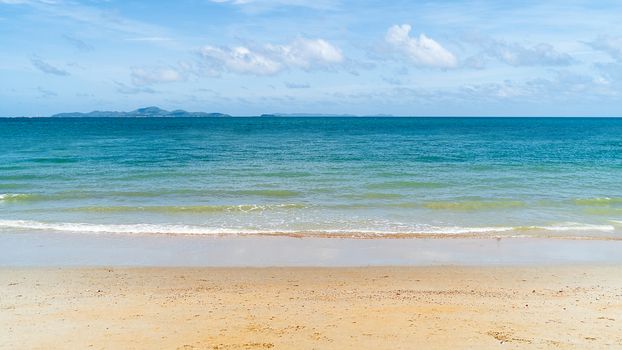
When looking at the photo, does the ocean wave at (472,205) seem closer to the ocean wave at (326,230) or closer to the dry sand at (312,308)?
the ocean wave at (326,230)

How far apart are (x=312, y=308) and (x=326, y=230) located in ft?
25.2

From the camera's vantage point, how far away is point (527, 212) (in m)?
20.4

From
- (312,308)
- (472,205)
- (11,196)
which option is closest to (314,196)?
(472,205)

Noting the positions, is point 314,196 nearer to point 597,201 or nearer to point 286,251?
point 286,251

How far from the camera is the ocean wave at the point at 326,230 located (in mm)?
17058

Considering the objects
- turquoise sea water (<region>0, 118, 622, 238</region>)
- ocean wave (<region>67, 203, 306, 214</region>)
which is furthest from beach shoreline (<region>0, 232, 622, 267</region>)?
ocean wave (<region>67, 203, 306, 214</region>)

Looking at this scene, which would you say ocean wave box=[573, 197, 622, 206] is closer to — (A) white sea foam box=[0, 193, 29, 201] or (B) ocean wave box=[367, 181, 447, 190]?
(B) ocean wave box=[367, 181, 447, 190]

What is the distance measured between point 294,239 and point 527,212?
9616mm

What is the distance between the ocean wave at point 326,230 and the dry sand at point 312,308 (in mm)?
3995

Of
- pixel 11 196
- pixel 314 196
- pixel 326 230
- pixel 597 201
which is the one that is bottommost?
pixel 326 230

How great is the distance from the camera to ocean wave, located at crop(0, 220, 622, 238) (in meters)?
17.1

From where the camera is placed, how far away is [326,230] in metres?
17.6

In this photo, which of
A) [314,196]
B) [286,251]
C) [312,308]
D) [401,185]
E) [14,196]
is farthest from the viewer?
[401,185]

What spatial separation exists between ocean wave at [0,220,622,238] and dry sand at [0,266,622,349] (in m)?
3.99
